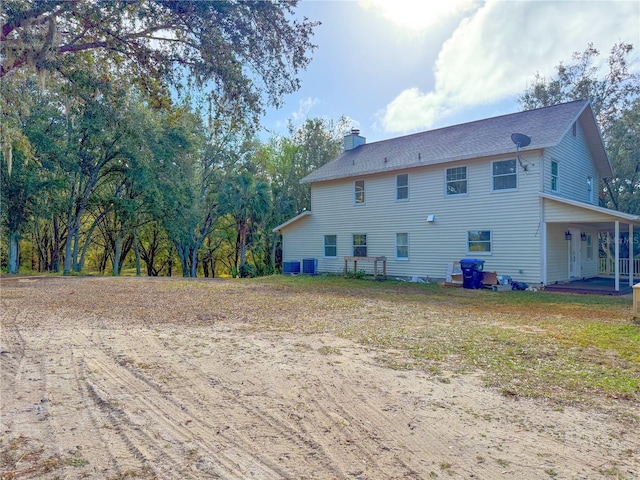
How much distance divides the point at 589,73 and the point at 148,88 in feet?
76.1

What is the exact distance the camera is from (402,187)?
17078mm

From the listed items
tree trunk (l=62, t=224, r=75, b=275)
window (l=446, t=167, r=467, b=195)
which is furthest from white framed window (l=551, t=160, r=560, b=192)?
tree trunk (l=62, t=224, r=75, b=275)

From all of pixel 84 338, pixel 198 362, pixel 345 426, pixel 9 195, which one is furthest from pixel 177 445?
pixel 9 195

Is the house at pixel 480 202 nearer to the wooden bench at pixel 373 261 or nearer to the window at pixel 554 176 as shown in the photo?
the window at pixel 554 176

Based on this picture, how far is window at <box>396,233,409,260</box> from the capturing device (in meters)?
16.9

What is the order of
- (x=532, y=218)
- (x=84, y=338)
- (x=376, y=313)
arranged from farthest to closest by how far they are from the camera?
(x=532, y=218), (x=376, y=313), (x=84, y=338)

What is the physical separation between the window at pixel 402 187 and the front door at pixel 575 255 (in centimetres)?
614

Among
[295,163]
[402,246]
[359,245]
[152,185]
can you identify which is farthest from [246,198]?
[402,246]

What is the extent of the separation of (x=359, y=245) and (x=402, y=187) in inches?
126

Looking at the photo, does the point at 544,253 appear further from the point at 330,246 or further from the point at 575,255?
the point at 330,246

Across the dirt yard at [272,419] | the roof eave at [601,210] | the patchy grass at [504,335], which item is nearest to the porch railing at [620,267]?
the roof eave at [601,210]

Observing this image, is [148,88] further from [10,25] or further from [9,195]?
[9,195]

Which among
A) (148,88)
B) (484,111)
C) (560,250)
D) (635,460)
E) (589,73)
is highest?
(589,73)

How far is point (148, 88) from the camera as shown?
6.43 m
